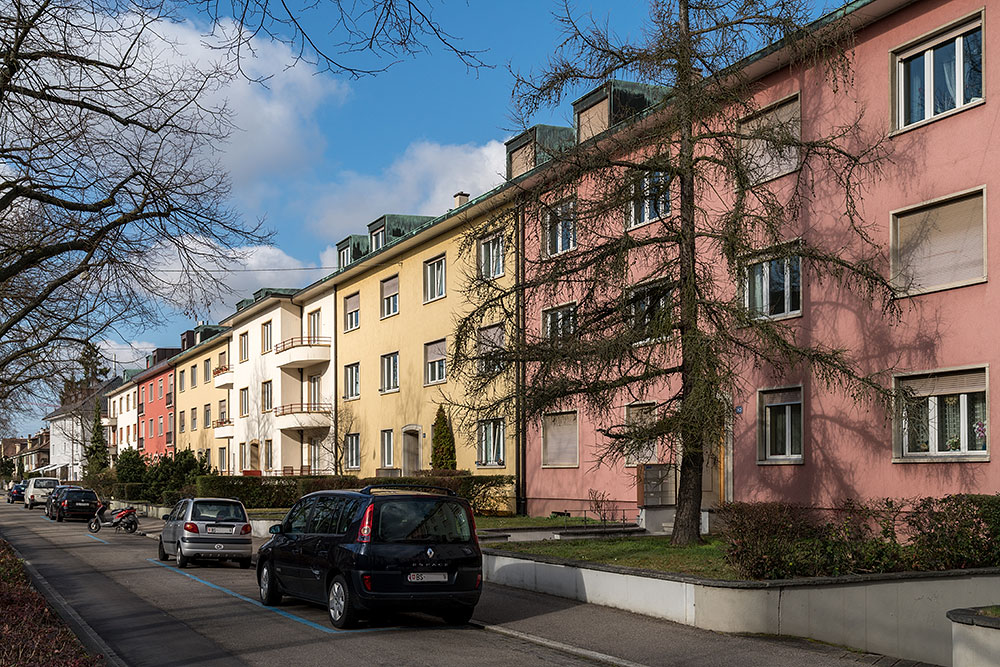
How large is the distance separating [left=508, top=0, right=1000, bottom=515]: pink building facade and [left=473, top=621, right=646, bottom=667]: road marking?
481 cm

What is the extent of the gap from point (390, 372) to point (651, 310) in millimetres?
24010

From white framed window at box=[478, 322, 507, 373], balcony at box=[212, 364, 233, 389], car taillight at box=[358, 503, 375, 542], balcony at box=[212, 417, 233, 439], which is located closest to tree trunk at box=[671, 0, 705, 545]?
white framed window at box=[478, 322, 507, 373]

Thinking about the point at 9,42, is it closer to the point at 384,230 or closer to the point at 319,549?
the point at 319,549

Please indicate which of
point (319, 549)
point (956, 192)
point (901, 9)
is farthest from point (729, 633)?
point (901, 9)

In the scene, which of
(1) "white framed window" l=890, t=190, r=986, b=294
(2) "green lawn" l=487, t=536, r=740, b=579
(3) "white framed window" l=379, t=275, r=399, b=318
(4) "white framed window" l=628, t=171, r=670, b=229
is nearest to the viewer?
(2) "green lawn" l=487, t=536, r=740, b=579

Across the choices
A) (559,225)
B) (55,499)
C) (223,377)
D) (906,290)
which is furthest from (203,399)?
(906,290)

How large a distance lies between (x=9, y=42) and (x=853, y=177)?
14.5m

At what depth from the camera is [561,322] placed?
56.0 ft

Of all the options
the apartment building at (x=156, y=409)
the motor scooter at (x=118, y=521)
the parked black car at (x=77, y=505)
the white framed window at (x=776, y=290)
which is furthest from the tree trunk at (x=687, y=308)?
the apartment building at (x=156, y=409)

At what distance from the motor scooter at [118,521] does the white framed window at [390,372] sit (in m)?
10.2

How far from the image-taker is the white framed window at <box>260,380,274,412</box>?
51.8m

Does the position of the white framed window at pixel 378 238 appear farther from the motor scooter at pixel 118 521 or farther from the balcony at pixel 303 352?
the motor scooter at pixel 118 521

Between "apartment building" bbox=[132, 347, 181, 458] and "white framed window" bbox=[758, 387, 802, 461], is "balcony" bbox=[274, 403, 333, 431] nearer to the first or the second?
"white framed window" bbox=[758, 387, 802, 461]

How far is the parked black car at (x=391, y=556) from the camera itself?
12138 millimetres
